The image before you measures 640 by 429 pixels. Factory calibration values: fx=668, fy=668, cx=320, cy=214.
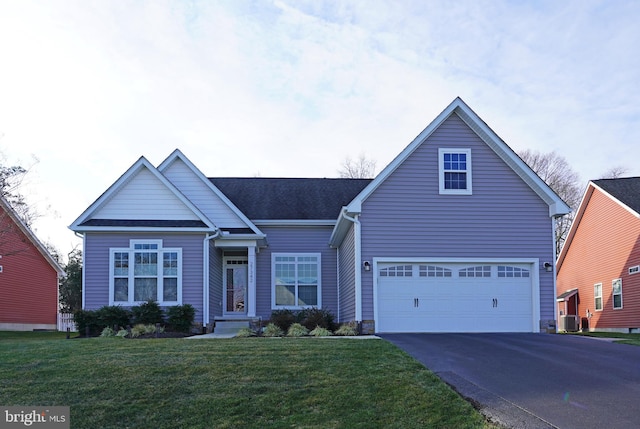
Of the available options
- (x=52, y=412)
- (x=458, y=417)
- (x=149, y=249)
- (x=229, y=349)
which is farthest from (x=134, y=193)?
(x=458, y=417)

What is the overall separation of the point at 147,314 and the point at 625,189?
63.9 feet

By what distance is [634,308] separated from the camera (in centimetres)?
2536

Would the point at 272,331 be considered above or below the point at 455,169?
below

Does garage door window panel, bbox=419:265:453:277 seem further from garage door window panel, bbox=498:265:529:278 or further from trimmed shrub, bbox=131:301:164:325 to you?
trimmed shrub, bbox=131:301:164:325

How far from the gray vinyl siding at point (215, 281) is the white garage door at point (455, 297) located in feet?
17.8

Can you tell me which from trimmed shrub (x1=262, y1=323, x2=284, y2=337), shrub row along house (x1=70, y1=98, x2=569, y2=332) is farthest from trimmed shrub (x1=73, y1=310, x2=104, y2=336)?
trimmed shrub (x1=262, y1=323, x2=284, y2=337)

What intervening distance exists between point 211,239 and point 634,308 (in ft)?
53.6

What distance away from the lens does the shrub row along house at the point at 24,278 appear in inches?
1080

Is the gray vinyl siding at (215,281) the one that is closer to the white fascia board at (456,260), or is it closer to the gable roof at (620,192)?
the white fascia board at (456,260)

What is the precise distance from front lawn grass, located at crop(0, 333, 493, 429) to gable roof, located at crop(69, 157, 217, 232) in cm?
676

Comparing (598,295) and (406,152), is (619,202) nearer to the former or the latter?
(598,295)

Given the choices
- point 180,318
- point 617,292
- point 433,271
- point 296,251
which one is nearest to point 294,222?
point 296,251

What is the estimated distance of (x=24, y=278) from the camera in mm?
29359

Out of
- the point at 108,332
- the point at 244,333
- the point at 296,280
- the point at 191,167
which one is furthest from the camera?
the point at 296,280
